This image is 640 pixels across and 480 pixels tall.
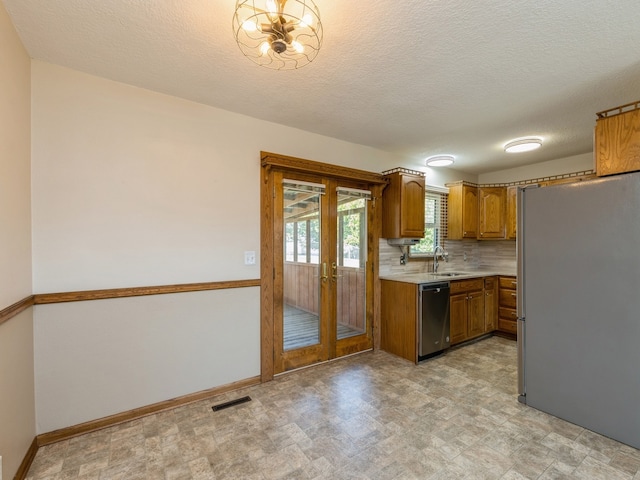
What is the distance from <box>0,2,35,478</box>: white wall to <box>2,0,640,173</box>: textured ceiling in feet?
0.92

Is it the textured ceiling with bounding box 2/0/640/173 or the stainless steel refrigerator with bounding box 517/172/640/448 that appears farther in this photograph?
the stainless steel refrigerator with bounding box 517/172/640/448

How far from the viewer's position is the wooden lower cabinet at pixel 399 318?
3365mm

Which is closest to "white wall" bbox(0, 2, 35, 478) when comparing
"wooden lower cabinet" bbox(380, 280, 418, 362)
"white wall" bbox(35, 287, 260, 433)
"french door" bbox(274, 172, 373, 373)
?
"white wall" bbox(35, 287, 260, 433)

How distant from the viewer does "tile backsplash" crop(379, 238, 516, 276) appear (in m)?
4.41

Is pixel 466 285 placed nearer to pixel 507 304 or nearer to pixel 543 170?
pixel 507 304

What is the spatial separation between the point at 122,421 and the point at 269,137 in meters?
2.77

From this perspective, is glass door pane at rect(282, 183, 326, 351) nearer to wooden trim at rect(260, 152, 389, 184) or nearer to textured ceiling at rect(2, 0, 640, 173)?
wooden trim at rect(260, 152, 389, 184)

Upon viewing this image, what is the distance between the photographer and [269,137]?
3008mm

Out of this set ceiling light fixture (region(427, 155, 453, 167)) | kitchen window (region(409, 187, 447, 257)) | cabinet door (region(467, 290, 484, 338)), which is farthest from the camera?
kitchen window (region(409, 187, 447, 257))

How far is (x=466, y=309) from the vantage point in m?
3.95

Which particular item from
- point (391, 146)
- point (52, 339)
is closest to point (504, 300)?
point (391, 146)

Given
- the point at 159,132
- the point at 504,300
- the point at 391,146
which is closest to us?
the point at 159,132

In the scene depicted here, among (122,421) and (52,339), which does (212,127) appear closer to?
(52,339)

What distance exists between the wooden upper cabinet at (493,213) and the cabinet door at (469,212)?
0.10 meters
